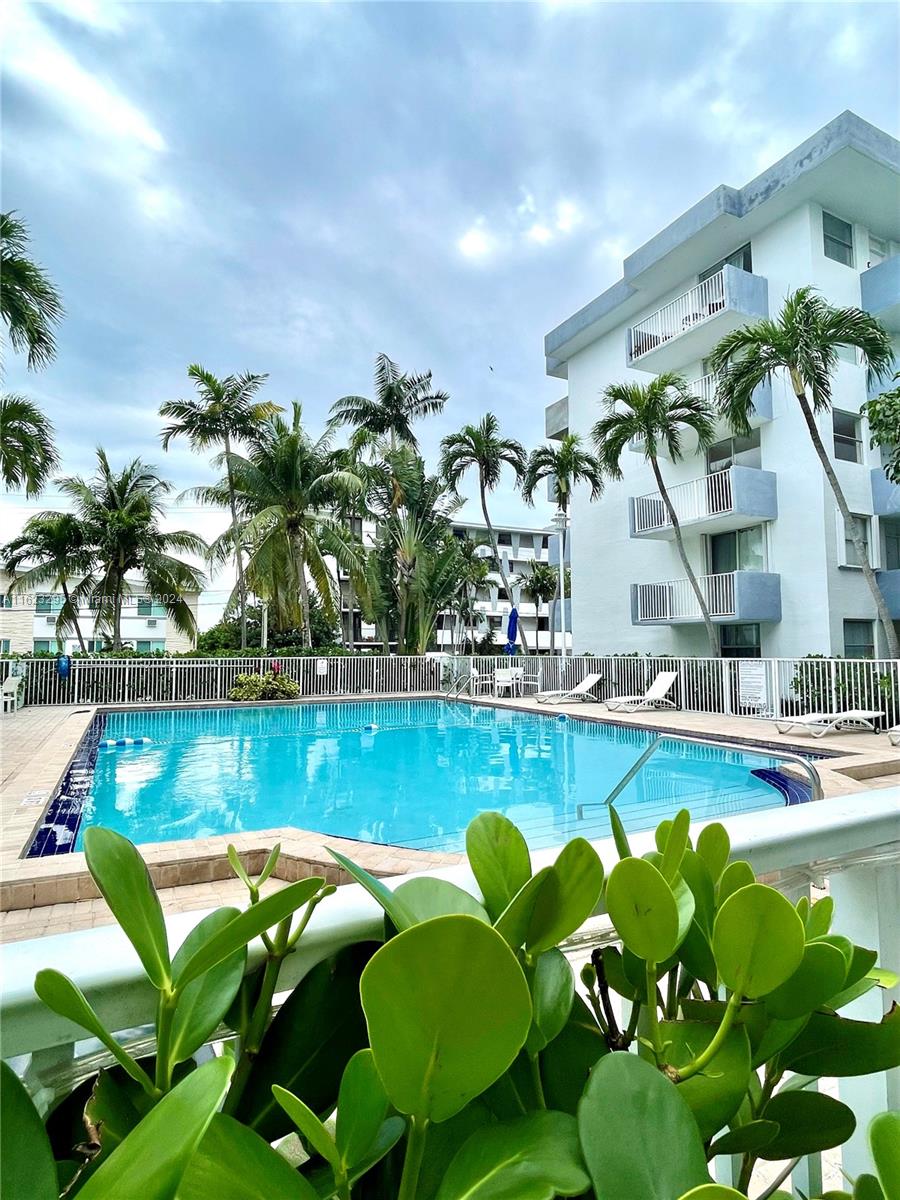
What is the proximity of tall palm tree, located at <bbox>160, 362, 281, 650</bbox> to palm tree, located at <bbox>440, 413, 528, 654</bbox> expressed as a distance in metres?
6.60

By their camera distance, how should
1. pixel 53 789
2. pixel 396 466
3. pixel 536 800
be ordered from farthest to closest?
pixel 396 466, pixel 536 800, pixel 53 789

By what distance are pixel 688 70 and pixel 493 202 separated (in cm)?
706

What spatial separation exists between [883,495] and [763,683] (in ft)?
21.4

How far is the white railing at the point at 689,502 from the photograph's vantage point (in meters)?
16.7

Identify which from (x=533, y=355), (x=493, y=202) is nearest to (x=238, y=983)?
(x=493, y=202)

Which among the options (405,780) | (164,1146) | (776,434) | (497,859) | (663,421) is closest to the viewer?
(164,1146)

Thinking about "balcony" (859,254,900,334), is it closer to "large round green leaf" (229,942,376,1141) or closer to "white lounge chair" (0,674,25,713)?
"large round green leaf" (229,942,376,1141)

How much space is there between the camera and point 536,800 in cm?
806

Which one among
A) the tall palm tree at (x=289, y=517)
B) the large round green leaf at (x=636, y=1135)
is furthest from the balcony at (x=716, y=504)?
the large round green leaf at (x=636, y=1135)

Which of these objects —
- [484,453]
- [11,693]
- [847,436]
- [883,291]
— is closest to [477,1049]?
[11,693]

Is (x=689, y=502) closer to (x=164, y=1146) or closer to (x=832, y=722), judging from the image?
(x=832, y=722)

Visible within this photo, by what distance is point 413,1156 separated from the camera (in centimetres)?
47

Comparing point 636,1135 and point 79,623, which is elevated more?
point 79,623

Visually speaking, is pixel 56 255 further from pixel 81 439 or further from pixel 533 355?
pixel 533 355
